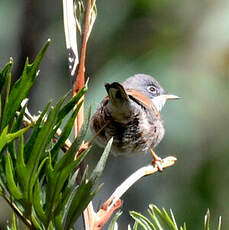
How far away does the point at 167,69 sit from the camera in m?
5.37

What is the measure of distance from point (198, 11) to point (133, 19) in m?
0.65

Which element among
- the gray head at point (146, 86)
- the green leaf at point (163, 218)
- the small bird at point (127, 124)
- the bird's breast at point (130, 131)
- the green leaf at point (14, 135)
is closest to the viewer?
the green leaf at point (14, 135)

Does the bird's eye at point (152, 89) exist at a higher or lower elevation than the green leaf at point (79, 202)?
lower

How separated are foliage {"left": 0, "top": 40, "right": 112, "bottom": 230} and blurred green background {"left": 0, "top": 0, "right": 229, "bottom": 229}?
372cm

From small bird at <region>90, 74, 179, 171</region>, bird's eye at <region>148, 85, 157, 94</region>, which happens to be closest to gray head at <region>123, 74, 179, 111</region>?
bird's eye at <region>148, 85, 157, 94</region>

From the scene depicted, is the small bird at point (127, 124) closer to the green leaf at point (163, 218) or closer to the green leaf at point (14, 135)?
the green leaf at point (163, 218)

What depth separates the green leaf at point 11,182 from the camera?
119cm

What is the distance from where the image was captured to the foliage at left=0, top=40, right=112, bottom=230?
47.0 inches

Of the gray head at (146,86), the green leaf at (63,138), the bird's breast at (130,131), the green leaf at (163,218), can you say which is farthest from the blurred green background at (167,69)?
the green leaf at (63,138)

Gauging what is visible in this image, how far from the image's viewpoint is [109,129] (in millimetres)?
2947

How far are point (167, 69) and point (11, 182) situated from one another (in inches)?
168

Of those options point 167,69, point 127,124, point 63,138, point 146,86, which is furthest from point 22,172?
point 167,69

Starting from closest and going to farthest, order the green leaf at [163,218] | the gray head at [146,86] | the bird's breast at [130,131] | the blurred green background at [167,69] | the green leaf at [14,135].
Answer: the green leaf at [14,135], the green leaf at [163,218], the bird's breast at [130,131], the gray head at [146,86], the blurred green background at [167,69]

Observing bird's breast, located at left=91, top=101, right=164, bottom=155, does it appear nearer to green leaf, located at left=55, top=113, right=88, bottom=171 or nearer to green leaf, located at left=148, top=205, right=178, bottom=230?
green leaf, located at left=148, top=205, right=178, bottom=230
